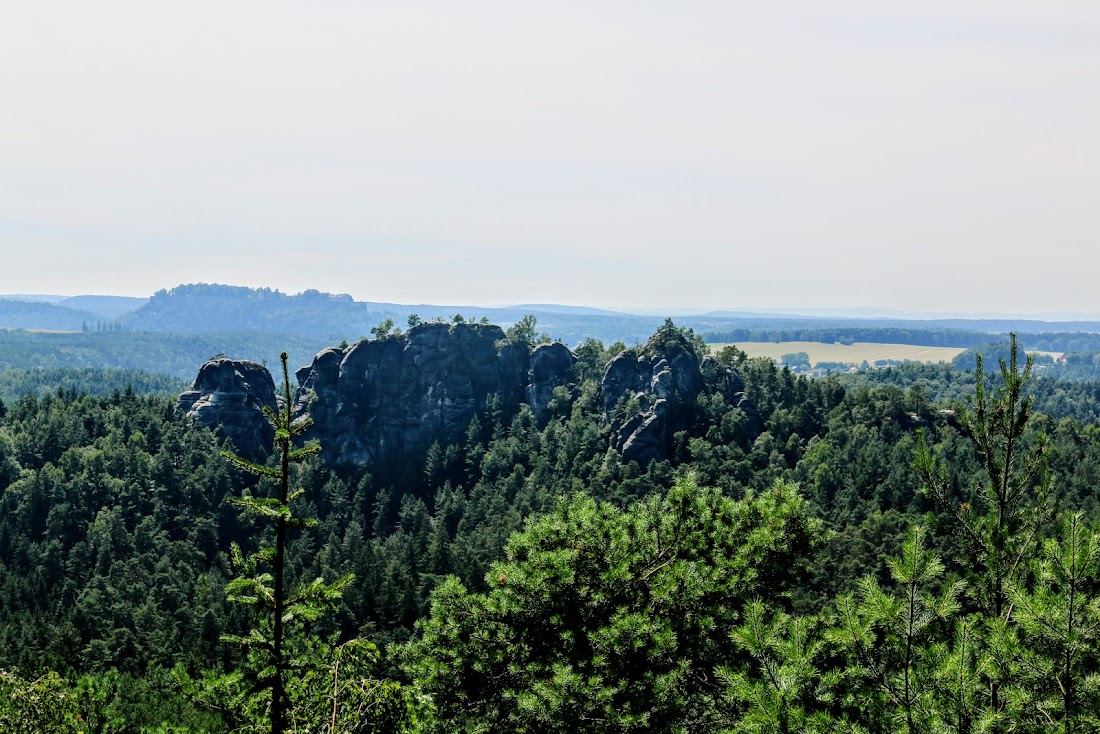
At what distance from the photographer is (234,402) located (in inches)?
6334

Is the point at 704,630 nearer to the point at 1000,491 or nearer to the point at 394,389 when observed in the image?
the point at 1000,491

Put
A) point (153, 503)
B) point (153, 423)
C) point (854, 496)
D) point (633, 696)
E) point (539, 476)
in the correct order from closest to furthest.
A: point (633, 696) → point (854, 496) → point (153, 503) → point (539, 476) → point (153, 423)

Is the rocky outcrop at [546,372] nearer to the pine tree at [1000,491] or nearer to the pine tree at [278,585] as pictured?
the pine tree at [1000,491]

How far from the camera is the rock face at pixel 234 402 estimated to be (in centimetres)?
16025

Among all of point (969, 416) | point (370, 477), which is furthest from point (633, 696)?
point (370, 477)

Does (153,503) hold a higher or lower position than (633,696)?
lower

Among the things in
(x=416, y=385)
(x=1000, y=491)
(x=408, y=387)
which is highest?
(x=1000, y=491)

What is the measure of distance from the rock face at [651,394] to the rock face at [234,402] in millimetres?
63600

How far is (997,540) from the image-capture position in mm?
16234

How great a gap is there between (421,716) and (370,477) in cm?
15270

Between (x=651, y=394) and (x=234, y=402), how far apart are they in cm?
7679

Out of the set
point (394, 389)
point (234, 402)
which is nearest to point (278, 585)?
point (234, 402)

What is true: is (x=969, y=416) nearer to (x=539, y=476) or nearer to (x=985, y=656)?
(x=985, y=656)

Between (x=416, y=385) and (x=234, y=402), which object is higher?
(x=416, y=385)
